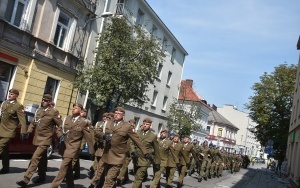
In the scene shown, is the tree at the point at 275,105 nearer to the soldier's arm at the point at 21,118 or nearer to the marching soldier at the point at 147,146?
the marching soldier at the point at 147,146

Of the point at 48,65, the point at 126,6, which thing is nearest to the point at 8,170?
the point at 48,65

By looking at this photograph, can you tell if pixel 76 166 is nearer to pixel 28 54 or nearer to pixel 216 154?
pixel 28 54

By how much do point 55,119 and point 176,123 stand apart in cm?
2905

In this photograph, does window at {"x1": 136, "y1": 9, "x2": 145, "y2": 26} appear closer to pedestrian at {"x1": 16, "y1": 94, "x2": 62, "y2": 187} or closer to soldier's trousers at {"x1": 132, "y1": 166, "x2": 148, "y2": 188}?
pedestrian at {"x1": 16, "y1": 94, "x2": 62, "y2": 187}

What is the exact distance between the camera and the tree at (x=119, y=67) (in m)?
20.2

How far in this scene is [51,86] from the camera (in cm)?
2056

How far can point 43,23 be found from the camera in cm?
1916

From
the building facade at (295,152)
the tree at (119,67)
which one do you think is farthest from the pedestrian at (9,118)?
the building facade at (295,152)

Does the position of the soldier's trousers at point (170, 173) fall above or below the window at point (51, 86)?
below

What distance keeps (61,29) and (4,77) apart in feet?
15.4

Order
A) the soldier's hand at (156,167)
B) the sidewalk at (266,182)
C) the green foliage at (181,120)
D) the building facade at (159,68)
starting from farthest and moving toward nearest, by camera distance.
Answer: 1. the green foliage at (181,120)
2. the building facade at (159,68)
3. the sidewalk at (266,182)
4. the soldier's hand at (156,167)

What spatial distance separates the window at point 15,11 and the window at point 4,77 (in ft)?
6.59

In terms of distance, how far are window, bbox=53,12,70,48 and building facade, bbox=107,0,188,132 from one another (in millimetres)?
6102

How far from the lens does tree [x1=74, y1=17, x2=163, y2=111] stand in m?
20.2
